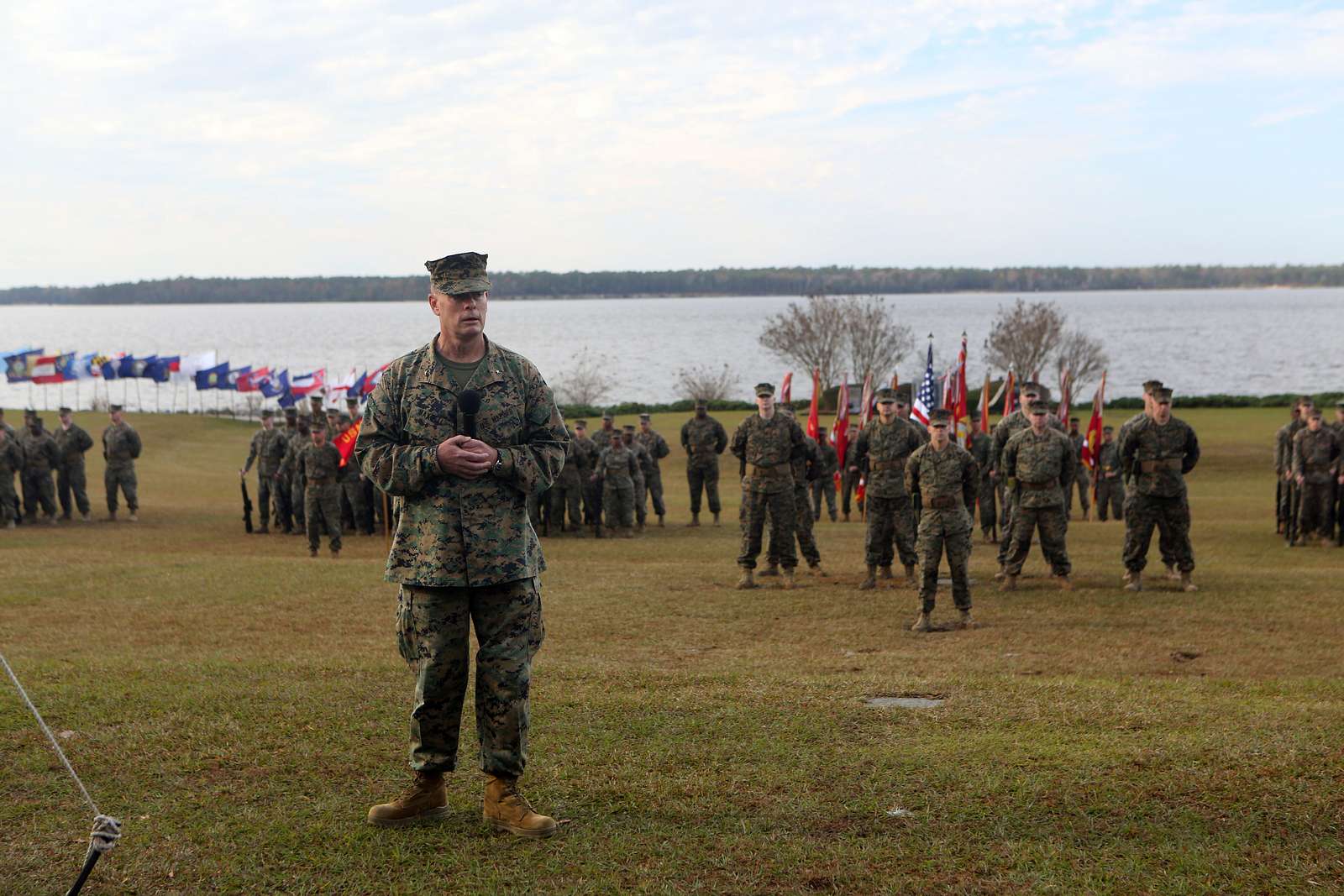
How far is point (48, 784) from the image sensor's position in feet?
19.2

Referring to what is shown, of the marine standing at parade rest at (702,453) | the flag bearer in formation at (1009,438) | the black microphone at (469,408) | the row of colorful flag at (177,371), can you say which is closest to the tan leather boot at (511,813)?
the black microphone at (469,408)

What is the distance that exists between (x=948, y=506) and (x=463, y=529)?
795 cm

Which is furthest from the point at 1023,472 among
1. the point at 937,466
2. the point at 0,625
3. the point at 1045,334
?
the point at 1045,334

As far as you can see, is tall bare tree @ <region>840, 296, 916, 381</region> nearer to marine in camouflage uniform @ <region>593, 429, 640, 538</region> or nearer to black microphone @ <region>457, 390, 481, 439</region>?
marine in camouflage uniform @ <region>593, 429, 640, 538</region>

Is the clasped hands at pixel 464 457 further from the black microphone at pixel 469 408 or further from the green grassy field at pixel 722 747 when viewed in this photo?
the green grassy field at pixel 722 747

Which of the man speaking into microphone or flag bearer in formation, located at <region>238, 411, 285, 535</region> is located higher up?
the man speaking into microphone

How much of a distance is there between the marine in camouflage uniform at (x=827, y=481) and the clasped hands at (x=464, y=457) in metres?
18.2

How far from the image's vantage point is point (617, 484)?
22266 mm

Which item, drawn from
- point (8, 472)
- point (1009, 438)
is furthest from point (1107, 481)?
point (8, 472)

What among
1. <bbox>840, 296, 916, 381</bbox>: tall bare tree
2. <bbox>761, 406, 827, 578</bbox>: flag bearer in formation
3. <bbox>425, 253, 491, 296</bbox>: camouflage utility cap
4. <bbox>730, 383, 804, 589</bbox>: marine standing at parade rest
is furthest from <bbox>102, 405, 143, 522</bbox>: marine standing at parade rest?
<bbox>840, 296, 916, 381</bbox>: tall bare tree

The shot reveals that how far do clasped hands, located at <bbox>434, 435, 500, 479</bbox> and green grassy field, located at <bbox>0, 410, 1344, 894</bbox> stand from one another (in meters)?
1.61

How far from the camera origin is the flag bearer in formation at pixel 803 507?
1477 cm

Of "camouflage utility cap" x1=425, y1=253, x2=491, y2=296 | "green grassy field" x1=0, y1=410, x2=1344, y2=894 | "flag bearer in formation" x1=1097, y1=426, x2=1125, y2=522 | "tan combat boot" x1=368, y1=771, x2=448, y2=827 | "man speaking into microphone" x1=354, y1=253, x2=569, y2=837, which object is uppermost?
"camouflage utility cap" x1=425, y1=253, x2=491, y2=296

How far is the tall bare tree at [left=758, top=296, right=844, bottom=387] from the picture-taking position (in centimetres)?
7450
